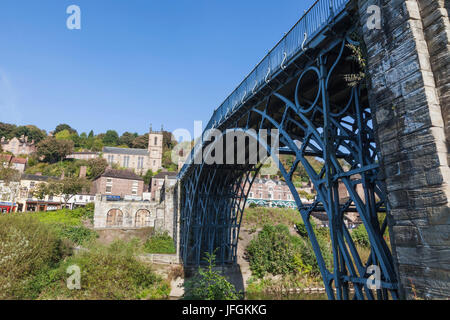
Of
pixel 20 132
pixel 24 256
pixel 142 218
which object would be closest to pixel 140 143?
pixel 20 132

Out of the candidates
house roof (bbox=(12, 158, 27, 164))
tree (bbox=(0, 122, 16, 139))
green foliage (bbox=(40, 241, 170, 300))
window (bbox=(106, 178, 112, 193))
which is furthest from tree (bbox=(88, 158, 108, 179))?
green foliage (bbox=(40, 241, 170, 300))

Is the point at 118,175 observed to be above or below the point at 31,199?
above

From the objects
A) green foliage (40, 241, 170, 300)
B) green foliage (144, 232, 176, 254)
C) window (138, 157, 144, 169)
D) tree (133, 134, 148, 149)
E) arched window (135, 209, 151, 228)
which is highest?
tree (133, 134, 148, 149)

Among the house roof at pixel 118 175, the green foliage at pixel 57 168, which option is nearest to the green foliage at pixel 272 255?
the house roof at pixel 118 175

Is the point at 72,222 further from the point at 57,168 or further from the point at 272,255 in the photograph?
the point at 57,168

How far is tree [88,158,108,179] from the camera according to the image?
6406cm

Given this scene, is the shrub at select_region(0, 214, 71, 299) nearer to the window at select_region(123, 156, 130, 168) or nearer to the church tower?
the church tower

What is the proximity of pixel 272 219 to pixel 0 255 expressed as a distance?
30.0m

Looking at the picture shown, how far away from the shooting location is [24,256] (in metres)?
18.9

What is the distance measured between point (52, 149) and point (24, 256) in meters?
60.6

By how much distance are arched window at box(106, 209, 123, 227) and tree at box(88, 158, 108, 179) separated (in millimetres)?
27192

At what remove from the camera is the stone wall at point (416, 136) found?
3.48 metres
